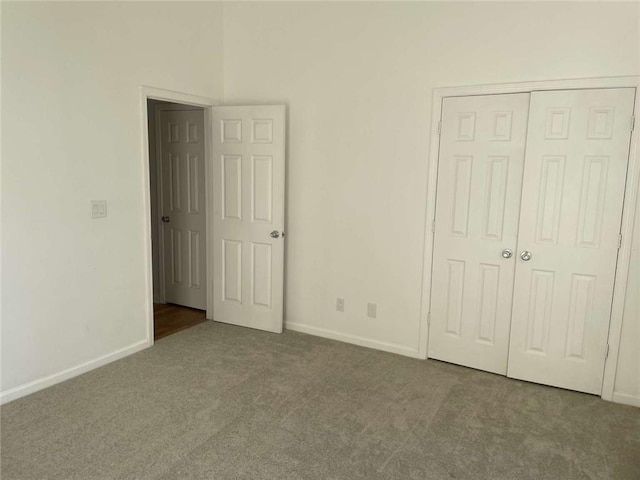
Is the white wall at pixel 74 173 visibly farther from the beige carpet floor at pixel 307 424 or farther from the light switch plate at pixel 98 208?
the beige carpet floor at pixel 307 424

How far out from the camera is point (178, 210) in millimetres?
5102

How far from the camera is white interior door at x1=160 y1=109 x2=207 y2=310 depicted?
4875mm

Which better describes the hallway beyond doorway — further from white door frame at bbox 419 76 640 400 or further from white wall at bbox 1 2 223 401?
white door frame at bbox 419 76 640 400

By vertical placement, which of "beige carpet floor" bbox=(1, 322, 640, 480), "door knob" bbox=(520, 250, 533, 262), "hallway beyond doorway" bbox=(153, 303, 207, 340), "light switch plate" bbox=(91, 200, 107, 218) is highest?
"light switch plate" bbox=(91, 200, 107, 218)

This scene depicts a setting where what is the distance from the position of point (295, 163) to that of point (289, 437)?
2.31 meters

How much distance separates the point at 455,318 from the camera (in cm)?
376

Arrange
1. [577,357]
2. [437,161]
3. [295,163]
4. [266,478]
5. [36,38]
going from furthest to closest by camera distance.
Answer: [295,163]
[437,161]
[577,357]
[36,38]
[266,478]

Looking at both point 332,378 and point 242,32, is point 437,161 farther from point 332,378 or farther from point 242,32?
point 242,32

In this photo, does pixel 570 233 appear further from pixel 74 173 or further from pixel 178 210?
pixel 178 210

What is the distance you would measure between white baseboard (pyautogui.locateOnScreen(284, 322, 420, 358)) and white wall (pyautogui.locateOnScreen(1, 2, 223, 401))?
1.30 m

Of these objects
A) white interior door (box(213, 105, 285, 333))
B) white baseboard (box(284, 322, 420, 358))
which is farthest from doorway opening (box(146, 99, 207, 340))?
white baseboard (box(284, 322, 420, 358))

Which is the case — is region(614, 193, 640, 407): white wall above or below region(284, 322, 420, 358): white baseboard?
above

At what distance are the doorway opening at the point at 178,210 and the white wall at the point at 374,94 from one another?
28.0 inches

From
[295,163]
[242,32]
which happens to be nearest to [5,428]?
[295,163]
